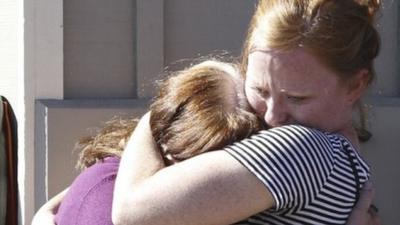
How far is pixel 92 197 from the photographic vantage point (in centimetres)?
188

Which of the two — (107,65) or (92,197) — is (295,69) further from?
(107,65)

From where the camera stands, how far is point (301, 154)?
159cm

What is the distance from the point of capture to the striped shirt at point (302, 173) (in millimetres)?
1564

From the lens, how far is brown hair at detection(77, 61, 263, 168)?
168 centimetres

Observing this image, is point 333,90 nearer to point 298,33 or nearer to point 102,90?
point 298,33

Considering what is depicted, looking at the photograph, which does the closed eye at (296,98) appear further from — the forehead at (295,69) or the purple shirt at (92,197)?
the purple shirt at (92,197)

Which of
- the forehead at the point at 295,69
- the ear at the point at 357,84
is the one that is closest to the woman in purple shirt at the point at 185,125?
the forehead at the point at 295,69

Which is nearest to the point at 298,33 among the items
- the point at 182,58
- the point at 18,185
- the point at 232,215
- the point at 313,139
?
the point at 313,139

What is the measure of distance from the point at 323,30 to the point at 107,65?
1.39 metres

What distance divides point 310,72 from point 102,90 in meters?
1.39

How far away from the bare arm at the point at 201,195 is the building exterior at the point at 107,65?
4.45ft

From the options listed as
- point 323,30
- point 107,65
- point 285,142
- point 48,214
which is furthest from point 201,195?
point 107,65

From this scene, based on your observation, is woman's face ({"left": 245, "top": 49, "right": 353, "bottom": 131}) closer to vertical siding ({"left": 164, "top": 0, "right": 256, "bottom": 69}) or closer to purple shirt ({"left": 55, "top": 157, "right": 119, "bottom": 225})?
purple shirt ({"left": 55, "top": 157, "right": 119, "bottom": 225})

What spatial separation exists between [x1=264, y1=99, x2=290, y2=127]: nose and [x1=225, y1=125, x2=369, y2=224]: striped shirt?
81 mm
